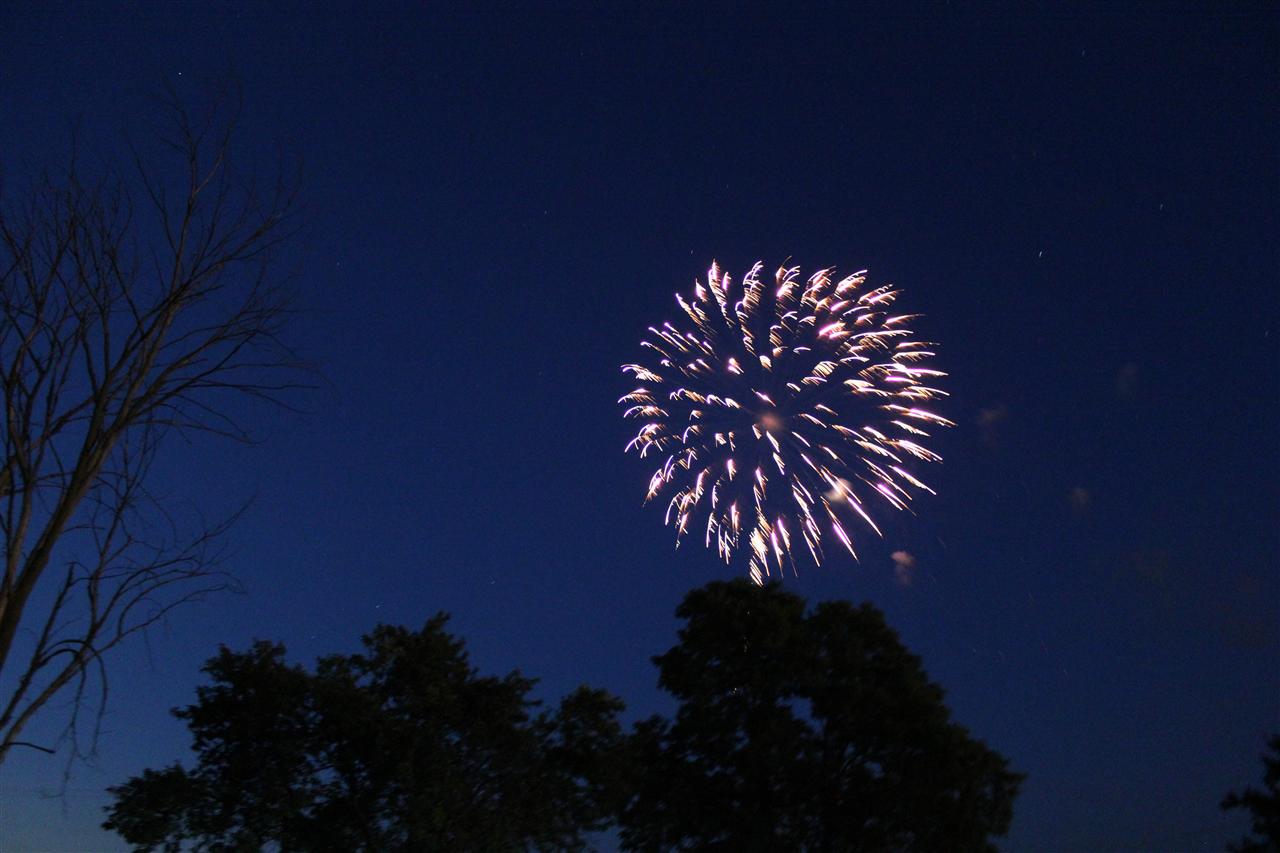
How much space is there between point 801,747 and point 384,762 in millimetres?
9769

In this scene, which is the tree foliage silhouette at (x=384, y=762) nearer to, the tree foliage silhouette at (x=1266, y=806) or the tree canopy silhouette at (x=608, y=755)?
the tree canopy silhouette at (x=608, y=755)

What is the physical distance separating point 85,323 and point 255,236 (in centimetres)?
77

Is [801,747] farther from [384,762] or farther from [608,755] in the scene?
[384,762]

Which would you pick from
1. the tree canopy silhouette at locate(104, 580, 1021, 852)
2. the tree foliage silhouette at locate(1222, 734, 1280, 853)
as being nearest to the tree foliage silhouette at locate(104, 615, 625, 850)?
the tree canopy silhouette at locate(104, 580, 1021, 852)

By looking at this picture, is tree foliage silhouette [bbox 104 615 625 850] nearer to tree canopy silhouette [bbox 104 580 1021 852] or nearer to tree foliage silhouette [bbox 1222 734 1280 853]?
tree canopy silhouette [bbox 104 580 1021 852]

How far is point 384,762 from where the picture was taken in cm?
1794

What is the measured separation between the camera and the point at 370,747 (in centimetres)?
1814

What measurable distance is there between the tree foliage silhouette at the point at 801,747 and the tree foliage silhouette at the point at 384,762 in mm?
2452

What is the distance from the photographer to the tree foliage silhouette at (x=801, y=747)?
824 inches

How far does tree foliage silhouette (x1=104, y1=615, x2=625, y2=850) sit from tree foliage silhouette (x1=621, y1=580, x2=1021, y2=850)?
2452 mm

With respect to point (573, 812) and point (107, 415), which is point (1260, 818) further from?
point (107, 415)

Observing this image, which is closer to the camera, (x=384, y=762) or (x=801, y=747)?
(x=384, y=762)

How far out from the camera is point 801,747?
72.3 ft

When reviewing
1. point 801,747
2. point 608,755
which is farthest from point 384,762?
point 801,747
